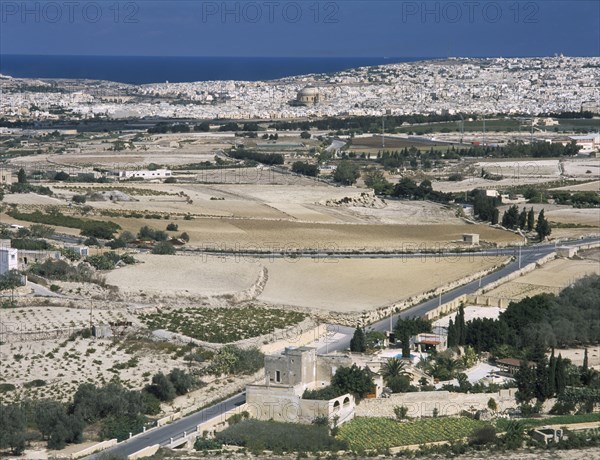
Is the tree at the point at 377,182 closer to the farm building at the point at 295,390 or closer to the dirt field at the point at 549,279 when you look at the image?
the dirt field at the point at 549,279

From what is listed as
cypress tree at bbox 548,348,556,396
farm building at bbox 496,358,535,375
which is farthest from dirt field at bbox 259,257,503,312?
cypress tree at bbox 548,348,556,396

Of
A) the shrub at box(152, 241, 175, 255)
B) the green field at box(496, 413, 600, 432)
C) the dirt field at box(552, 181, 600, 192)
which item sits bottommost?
the green field at box(496, 413, 600, 432)

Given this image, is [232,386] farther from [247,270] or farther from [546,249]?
[546,249]

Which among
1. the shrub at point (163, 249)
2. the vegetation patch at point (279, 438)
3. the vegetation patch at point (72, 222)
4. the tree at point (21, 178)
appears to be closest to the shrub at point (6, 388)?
the vegetation patch at point (279, 438)

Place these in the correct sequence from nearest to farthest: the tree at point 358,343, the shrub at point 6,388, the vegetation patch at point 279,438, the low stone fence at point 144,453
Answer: the low stone fence at point 144,453, the vegetation patch at point 279,438, the shrub at point 6,388, the tree at point 358,343

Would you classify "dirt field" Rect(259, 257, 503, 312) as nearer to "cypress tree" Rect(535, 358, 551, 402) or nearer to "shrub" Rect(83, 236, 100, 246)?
"shrub" Rect(83, 236, 100, 246)

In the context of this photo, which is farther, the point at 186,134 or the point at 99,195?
the point at 186,134

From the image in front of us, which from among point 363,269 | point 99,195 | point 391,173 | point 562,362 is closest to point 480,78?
point 391,173
